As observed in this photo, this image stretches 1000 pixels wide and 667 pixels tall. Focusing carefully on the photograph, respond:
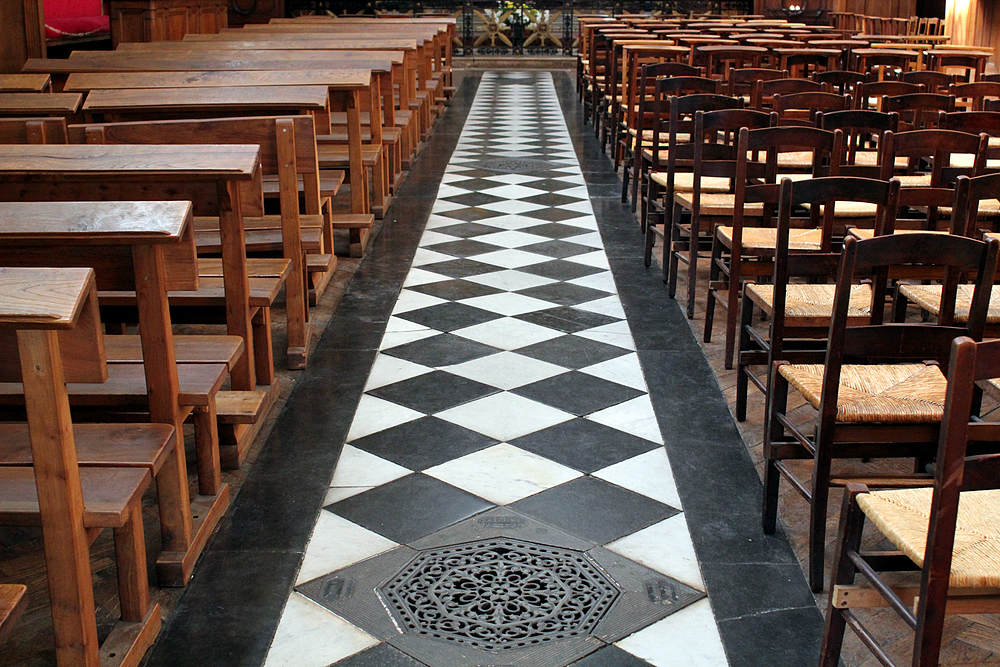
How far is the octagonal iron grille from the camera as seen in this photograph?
2.26 metres

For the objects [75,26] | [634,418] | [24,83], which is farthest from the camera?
[75,26]

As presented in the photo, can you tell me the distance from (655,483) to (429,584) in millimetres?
814

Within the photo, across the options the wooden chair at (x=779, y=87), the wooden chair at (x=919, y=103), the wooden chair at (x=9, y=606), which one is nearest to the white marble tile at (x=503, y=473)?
the wooden chair at (x=9, y=606)

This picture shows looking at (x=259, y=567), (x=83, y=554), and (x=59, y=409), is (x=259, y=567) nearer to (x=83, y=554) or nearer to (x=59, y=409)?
(x=83, y=554)

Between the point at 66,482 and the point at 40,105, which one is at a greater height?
the point at 40,105

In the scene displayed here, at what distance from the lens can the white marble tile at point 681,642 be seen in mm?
2158

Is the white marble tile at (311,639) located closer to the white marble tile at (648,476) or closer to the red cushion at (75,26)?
the white marble tile at (648,476)

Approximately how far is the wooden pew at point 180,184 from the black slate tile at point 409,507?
1.36 feet

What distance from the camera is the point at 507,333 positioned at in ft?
13.8

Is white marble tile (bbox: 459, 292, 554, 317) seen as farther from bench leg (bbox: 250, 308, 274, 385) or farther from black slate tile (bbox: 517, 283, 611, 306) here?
bench leg (bbox: 250, 308, 274, 385)

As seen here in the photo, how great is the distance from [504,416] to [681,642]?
130 centimetres

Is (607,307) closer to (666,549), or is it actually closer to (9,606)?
(666,549)

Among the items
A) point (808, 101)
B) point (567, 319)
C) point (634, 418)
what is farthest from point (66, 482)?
point (808, 101)

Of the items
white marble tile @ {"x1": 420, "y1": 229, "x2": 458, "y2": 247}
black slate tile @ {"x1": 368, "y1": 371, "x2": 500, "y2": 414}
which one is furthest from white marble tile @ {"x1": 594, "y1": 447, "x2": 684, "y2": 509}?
white marble tile @ {"x1": 420, "y1": 229, "x2": 458, "y2": 247}
